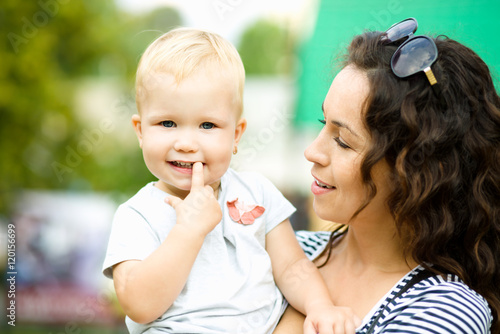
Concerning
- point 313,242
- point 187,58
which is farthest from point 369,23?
point 187,58

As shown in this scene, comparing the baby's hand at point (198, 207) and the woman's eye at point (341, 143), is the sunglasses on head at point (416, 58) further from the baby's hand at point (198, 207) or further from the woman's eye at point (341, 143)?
the baby's hand at point (198, 207)

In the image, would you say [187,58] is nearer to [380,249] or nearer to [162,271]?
[162,271]

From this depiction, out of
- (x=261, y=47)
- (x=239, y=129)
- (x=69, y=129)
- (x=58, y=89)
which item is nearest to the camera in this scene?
(x=239, y=129)

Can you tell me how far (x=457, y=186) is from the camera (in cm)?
193

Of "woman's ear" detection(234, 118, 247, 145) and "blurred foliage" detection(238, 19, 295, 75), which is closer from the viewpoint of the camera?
"woman's ear" detection(234, 118, 247, 145)

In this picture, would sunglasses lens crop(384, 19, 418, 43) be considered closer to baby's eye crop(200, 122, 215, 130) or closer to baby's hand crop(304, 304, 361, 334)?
baby's eye crop(200, 122, 215, 130)

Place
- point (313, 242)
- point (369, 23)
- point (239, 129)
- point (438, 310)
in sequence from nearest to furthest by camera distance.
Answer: point (438, 310) < point (239, 129) < point (313, 242) < point (369, 23)

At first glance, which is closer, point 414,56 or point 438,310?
point 438,310

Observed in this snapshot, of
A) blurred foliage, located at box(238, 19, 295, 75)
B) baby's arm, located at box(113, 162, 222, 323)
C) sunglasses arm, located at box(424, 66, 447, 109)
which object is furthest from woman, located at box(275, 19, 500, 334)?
blurred foliage, located at box(238, 19, 295, 75)

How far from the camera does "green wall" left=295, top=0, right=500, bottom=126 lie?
11.6ft

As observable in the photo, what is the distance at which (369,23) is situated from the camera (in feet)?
13.5

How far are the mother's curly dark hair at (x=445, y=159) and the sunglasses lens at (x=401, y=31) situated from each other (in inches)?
2.7

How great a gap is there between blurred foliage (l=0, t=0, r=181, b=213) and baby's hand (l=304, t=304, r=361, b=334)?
595 cm

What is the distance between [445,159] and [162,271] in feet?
3.61
